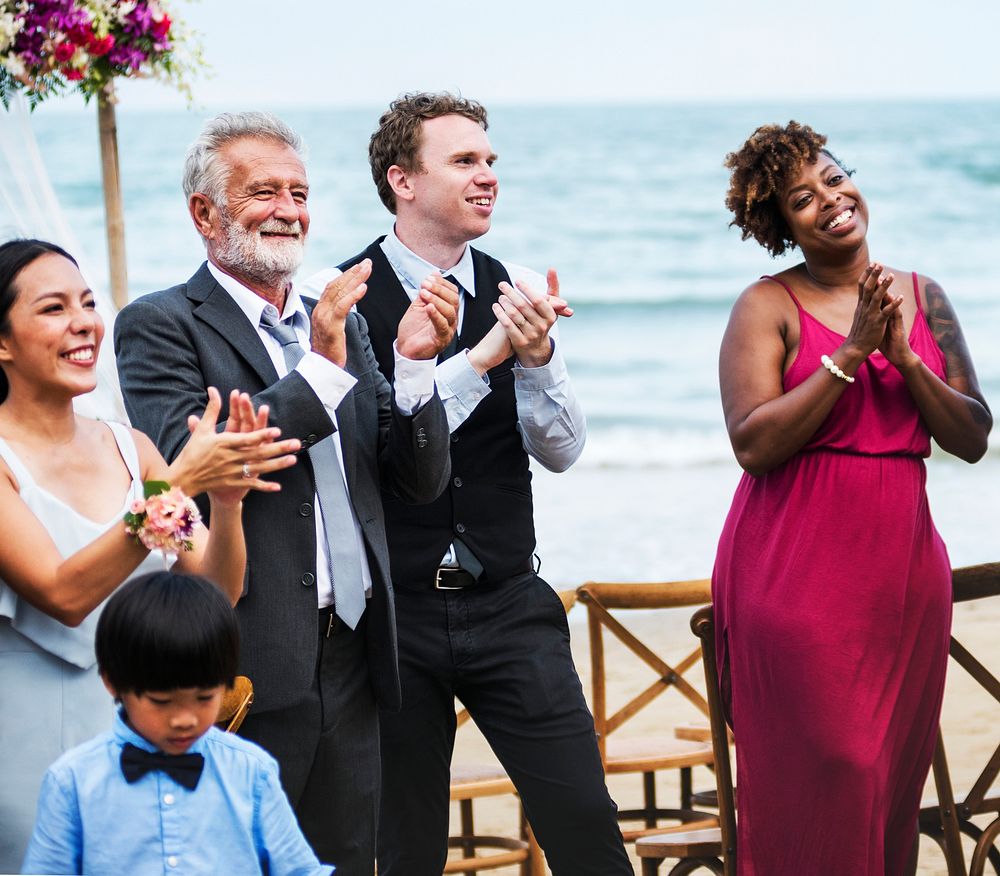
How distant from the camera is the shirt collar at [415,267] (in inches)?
145

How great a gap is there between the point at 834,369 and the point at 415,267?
3.51 feet

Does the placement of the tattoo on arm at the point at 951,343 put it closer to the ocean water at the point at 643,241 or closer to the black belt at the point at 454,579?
the black belt at the point at 454,579

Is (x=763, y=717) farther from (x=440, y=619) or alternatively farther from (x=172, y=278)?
(x=172, y=278)

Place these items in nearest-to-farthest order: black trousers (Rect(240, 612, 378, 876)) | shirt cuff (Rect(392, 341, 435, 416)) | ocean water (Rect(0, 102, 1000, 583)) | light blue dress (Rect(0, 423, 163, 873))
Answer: light blue dress (Rect(0, 423, 163, 873)) < black trousers (Rect(240, 612, 378, 876)) < shirt cuff (Rect(392, 341, 435, 416)) < ocean water (Rect(0, 102, 1000, 583))

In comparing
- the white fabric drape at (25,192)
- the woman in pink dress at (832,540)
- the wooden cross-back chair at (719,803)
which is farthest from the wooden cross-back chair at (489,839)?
the white fabric drape at (25,192)

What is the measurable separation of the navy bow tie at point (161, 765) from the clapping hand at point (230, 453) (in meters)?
0.47

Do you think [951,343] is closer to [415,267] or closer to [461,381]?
[461,381]

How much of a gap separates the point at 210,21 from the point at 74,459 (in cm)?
3259

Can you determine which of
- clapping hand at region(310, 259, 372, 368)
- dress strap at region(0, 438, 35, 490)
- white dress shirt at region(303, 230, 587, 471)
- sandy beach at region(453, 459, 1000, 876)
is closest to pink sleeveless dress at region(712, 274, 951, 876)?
white dress shirt at region(303, 230, 587, 471)

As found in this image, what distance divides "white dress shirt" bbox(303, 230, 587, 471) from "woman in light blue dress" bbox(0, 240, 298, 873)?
0.76 meters

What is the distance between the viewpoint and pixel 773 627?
136 inches

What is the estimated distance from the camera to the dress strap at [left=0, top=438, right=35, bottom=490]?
260 centimetres

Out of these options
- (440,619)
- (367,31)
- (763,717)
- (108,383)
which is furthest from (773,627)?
(367,31)

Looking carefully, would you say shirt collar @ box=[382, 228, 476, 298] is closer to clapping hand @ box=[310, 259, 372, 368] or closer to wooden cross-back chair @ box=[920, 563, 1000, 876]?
clapping hand @ box=[310, 259, 372, 368]
